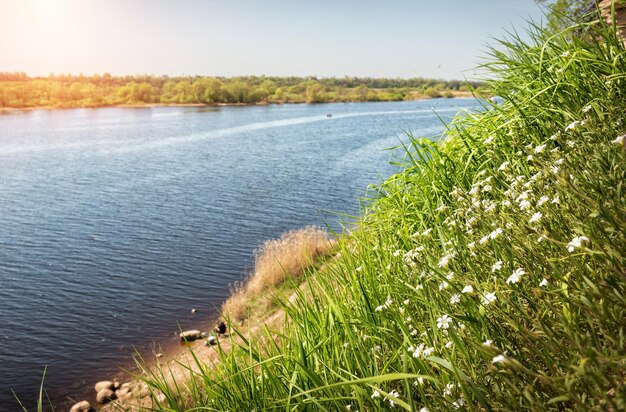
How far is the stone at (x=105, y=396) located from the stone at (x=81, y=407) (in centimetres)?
28

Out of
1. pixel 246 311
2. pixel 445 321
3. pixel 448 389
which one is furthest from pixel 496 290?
pixel 246 311

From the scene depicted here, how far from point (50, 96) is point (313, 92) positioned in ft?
194

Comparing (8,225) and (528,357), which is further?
(8,225)

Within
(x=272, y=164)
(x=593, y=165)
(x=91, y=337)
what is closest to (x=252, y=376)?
(x=593, y=165)

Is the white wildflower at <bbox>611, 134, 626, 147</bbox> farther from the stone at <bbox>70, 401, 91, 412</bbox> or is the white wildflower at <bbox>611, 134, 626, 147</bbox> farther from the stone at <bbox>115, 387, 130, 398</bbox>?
the stone at <bbox>70, 401, 91, 412</bbox>

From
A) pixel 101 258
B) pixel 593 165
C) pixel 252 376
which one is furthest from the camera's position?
pixel 101 258

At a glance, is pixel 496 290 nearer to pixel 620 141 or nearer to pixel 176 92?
pixel 620 141

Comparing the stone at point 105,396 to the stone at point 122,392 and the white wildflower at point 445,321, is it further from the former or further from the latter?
the white wildflower at point 445,321

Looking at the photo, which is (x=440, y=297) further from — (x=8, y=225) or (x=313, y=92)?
(x=313, y=92)

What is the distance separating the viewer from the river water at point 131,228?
14836mm

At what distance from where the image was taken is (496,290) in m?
2.16

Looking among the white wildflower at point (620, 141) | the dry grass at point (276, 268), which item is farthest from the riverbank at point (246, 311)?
the white wildflower at point (620, 141)

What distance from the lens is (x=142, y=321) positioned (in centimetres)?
1602

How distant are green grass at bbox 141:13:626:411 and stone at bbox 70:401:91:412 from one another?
9128mm
